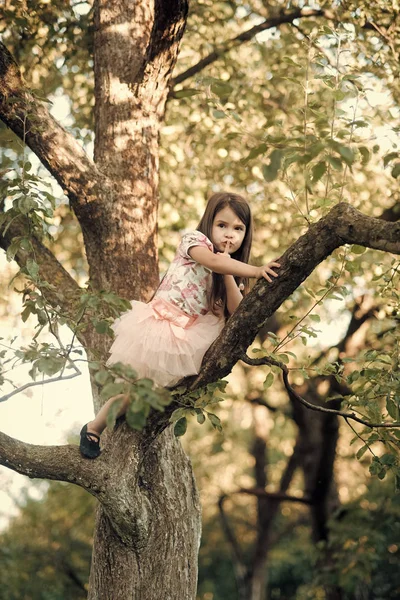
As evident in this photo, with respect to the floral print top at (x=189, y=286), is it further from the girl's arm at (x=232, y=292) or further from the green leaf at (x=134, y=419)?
the green leaf at (x=134, y=419)

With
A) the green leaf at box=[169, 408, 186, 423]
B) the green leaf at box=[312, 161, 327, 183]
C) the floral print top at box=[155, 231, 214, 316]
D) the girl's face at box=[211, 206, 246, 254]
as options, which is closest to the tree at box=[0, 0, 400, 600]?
the green leaf at box=[169, 408, 186, 423]

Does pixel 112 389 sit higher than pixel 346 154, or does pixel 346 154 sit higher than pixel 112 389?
pixel 346 154

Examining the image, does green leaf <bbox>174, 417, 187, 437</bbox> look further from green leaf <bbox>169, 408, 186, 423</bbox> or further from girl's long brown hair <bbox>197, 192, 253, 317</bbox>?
girl's long brown hair <bbox>197, 192, 253, 317</bbox>

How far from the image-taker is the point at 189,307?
3996 millimetres

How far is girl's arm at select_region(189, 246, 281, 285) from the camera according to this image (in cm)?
324

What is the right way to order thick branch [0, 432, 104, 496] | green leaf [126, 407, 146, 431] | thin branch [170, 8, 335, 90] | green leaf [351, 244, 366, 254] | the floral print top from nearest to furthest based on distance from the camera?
1. green leaf [126, 407, 146, 431]
2. green leaf [351, 244, 366, 254]
3. thick branch [0, 432, 104, 496]
4. the floral print top
5. thin branch [170, 8, 335, 90]

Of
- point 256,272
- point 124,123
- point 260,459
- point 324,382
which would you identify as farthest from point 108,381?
point 260,459

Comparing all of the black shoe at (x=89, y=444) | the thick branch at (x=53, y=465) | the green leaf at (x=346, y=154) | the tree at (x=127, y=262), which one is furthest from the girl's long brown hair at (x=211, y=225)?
the green leaf at (x=346, y=154)

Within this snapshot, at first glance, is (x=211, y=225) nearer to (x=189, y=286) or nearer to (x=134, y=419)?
(x=189, y=286)

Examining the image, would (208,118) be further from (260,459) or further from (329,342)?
(260,459)

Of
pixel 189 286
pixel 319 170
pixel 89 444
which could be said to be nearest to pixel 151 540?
pixel 89 444

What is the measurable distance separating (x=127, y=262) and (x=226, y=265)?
1.06 m

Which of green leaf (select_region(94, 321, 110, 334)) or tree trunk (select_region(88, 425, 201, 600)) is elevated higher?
green leaf (select_region(94, 321, 110, 334))

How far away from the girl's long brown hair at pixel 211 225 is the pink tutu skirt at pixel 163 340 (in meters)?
0.10
